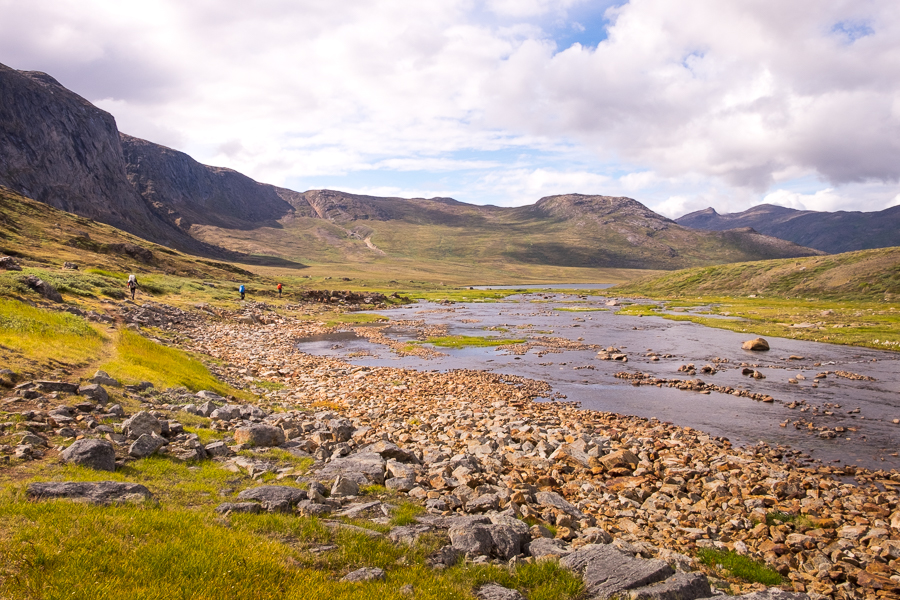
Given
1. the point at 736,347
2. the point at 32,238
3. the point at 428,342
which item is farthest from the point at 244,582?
the point at 32,238

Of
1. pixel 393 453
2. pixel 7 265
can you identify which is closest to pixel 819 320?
pixel 393 453

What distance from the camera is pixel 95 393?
14.4m

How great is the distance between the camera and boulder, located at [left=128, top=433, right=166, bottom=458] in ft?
38.2

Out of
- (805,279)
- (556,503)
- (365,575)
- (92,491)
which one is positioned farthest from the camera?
(805,279)

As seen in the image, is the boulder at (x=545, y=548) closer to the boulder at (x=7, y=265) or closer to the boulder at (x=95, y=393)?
the boulder at (x=95, y=393)

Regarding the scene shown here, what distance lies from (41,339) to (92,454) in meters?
12.0

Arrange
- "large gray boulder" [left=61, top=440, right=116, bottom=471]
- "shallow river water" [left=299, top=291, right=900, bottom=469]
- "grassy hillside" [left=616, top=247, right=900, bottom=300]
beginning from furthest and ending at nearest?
1. "grassy hillside" [left=616, top=247, right=900, bottom=300]
2. "shallow river water" [left=299, top=291, right=900, bottom=469]
3. "large gray boulder" [left=61, top=440, right=116, bottom=471]

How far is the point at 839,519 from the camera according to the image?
43.9ft

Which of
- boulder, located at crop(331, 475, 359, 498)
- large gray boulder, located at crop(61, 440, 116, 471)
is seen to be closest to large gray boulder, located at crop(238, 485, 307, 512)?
boulder, located at crop(331, 475, 359, 498)

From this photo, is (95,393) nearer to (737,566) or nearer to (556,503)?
(556,503)

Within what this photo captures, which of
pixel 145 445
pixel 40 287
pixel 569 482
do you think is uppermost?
pixel 40 287

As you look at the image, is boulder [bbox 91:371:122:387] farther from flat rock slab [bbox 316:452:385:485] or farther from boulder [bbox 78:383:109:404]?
flat rock slab [bbox 316:452:385:485]

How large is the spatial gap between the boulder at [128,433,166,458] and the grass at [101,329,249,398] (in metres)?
7.10

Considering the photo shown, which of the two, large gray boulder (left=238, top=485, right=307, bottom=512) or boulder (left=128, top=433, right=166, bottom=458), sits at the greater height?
boulder (left=128, top=433, right=166, bottom=458)
